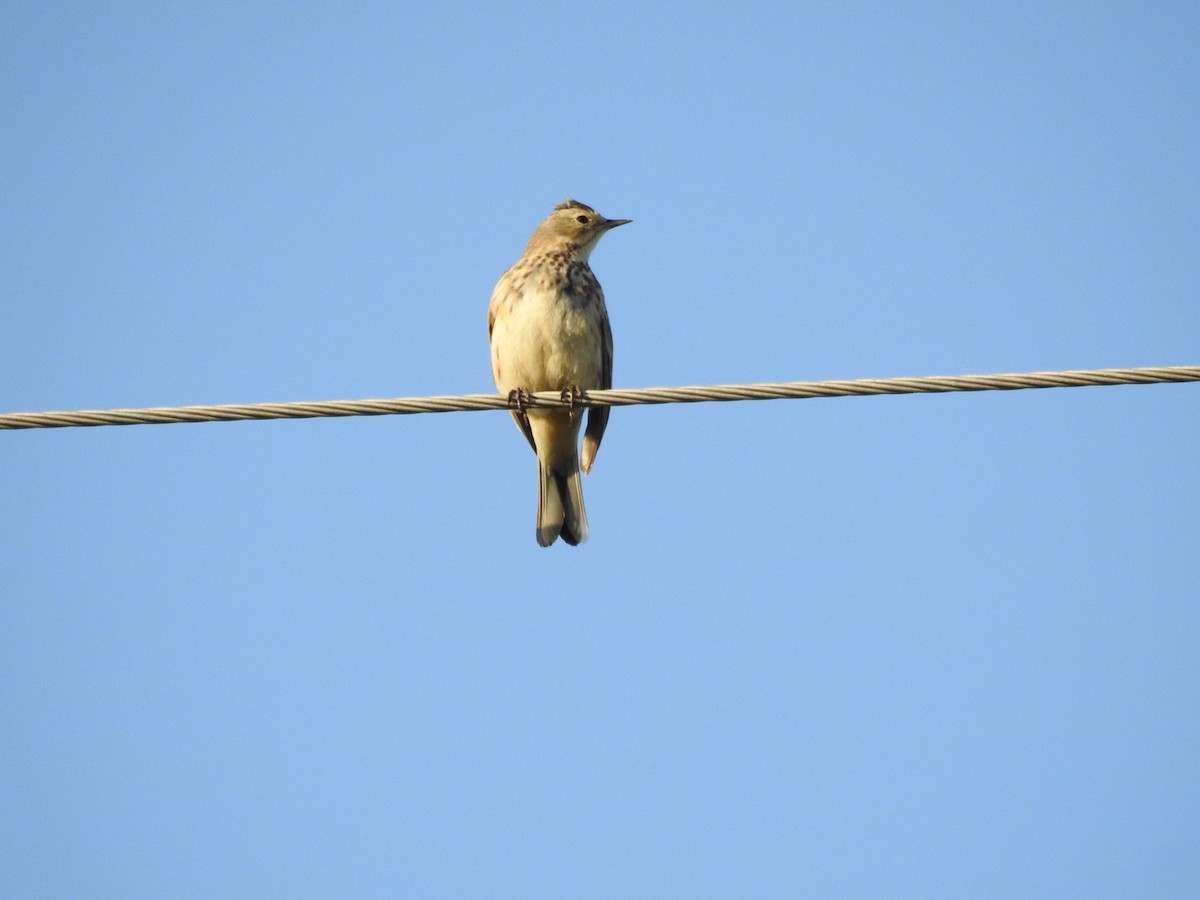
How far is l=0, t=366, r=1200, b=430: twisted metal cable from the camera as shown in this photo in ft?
16.4

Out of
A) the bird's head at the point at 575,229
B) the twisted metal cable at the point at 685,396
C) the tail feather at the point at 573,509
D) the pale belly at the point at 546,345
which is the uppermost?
the bird's head at the point at 575,229

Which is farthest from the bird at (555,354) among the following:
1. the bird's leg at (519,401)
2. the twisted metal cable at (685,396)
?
the twisted metal cable at (685,396)

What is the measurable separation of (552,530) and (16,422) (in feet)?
11.9

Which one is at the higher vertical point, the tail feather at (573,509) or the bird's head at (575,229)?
the bird's head at (575,229)

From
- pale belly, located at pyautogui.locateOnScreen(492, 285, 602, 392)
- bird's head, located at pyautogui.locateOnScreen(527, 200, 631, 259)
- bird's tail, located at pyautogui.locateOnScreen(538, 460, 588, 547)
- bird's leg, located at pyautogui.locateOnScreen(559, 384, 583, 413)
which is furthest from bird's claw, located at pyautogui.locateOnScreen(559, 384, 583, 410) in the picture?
bird's head, located at pyautogui.locateOnScreen(527, 200, 631, 259)

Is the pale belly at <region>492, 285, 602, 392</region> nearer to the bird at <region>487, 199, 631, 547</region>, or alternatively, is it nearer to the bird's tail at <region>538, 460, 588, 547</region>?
the bird at <region>487, 199, 631, 547</region>

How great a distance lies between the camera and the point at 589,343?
7969 millimetres

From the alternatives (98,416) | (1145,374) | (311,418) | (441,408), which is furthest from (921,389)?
(98,416)

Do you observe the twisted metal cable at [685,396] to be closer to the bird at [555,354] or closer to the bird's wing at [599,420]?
the bird at [555,354]

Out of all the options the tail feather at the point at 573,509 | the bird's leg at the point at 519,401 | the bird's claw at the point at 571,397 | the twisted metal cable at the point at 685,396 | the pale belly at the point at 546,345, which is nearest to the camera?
the twisted metal cable at the point at 685,396

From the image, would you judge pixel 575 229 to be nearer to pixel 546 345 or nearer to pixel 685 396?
pixel 546 345

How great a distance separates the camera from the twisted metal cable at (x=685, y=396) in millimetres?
4996

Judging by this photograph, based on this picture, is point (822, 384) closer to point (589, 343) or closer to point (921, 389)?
point (921, 389)

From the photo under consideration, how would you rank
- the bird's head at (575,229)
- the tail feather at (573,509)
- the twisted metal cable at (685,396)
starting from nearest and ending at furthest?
the twisted metal cable at (685,396)
the tail feather at (573,509)
the bird's head at (575,229)
